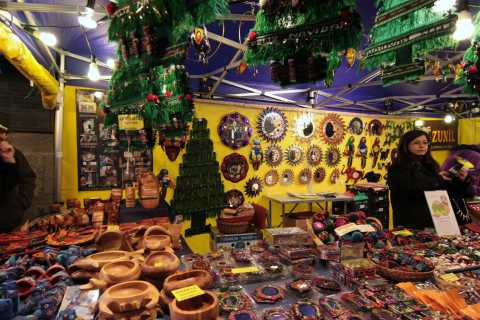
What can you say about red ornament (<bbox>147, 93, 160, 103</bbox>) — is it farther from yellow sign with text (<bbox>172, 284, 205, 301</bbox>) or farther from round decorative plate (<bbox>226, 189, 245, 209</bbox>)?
round decorative plate (<bbox>226, 189, 245, 209</bbox>)

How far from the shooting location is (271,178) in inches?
196

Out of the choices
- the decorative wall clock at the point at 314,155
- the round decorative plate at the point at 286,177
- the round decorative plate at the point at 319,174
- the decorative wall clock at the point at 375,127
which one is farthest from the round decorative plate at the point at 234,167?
the decorative wall clock at the point at 375,127

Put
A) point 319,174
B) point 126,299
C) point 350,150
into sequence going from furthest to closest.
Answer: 1. point 350,150
2. point 319,174
3. point 126,299

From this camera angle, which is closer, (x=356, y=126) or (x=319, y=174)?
(x=319, y=174)

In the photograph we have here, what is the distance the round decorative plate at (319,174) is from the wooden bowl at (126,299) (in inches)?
186

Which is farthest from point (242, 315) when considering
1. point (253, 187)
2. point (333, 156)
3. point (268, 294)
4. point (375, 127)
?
point (375, 127)

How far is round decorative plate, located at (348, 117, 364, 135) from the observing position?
18.9ft

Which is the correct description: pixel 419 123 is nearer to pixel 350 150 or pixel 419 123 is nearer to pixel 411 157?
pixel 350 150

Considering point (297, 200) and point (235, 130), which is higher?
point (235, 130)

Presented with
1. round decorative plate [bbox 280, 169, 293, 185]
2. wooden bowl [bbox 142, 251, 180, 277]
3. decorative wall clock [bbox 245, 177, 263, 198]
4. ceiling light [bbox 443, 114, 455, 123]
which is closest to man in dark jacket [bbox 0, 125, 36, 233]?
wooden bowl [bbox 142, 251, 180, 277]

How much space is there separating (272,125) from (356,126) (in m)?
2.11

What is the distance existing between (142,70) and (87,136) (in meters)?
1.98

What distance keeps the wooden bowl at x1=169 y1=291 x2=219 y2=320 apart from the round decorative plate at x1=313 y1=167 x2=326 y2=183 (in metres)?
4.66

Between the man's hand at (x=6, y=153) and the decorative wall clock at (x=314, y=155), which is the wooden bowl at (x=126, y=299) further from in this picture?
the decorative wall clock at (x=314, y=155)
